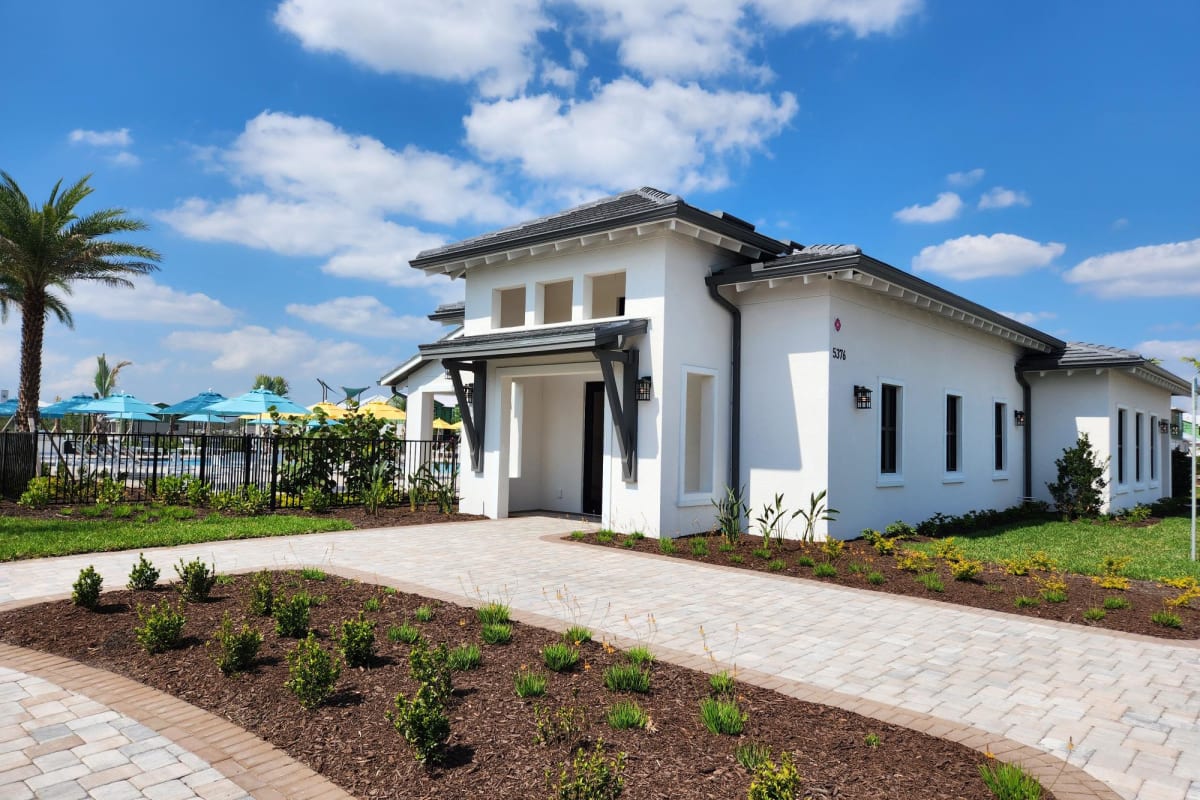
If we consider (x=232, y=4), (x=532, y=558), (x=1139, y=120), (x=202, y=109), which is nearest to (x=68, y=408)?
(x=202, y=109)

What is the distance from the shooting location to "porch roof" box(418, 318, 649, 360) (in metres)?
10.7

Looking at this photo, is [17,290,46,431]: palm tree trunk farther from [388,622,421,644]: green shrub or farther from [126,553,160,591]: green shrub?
[388,622,421,644]: green shrub

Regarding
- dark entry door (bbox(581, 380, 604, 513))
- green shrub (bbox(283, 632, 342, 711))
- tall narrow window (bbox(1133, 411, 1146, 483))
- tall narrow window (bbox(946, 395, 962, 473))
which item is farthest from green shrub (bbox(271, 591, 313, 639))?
tall narrow window (bbox(1133, 411, 1146, 483))

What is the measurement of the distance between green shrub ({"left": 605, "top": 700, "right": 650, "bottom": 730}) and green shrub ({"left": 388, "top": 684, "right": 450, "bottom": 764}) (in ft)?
3.02

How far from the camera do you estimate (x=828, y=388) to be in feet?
35.3

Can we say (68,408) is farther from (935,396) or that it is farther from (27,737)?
(935,396)

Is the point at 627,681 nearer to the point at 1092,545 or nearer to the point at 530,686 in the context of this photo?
the point at 530,686

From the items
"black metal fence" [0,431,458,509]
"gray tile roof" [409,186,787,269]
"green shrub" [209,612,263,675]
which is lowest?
"green shrub" [209,612,263,675]

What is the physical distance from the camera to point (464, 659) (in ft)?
15.3

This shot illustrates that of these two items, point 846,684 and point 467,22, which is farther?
point 467,22

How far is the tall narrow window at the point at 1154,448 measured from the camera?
2002 centimetres

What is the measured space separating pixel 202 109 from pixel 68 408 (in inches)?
736

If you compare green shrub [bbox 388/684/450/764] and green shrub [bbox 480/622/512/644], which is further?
green shrub [bbox 480/622/512/644]

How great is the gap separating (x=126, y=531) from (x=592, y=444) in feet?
26.9
